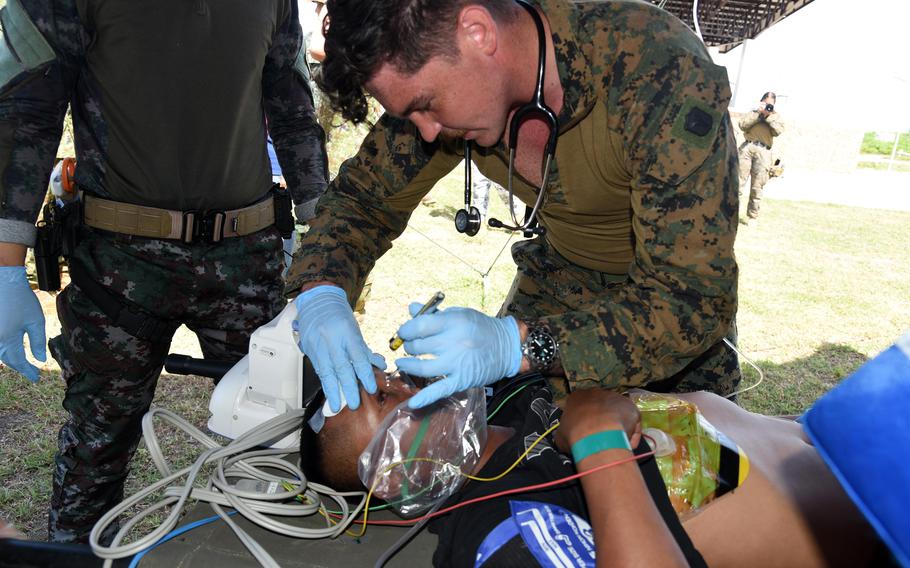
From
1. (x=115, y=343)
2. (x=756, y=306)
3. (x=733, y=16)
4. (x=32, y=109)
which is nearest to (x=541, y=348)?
(x=115, y=343)

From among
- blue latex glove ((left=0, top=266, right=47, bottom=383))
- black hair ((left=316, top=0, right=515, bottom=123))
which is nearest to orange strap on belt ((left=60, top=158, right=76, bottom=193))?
blue latex glove ((left=0, top=266, right=47, bottom=383))

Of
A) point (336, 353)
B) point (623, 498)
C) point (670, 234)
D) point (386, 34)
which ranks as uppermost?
point (386, 34)

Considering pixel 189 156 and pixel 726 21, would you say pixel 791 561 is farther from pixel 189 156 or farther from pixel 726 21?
pixel 726 21

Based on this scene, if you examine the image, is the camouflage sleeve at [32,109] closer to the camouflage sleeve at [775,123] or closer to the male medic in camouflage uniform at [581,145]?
the male medic in camouflage uniform at [581,145]

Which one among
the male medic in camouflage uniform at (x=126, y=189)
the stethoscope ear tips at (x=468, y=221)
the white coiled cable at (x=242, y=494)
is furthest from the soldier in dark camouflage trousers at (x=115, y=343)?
the stethoscope ear tips at (x=468, y=221)

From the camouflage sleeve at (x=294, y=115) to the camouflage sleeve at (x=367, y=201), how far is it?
605 millimetres

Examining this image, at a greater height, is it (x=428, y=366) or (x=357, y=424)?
(x=428, y=366)

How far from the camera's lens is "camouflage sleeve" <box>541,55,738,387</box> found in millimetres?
1382

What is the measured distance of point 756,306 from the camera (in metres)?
6.06

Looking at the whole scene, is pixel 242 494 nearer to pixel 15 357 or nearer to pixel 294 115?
pixel 15 357

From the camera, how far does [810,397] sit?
4.22 meters

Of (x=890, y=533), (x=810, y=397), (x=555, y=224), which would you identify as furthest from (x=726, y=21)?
(x=890, y=533)

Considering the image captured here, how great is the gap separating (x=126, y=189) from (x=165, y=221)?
0.15 metres

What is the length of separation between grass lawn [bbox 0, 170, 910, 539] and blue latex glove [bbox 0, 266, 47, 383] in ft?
2.83
